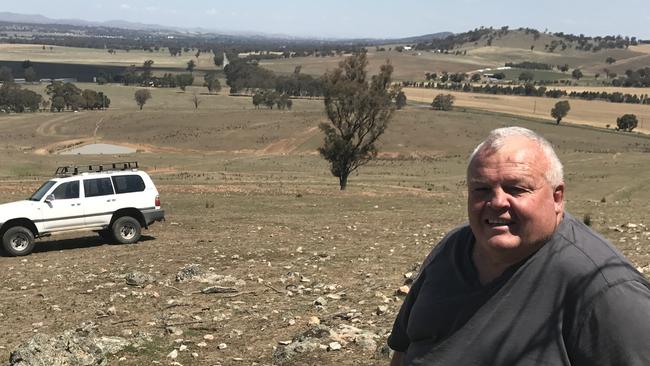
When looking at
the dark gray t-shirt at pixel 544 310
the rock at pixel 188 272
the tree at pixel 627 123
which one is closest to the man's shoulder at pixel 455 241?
the dark gray t-shirt at pixel 544 310

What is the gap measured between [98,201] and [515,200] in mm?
15565

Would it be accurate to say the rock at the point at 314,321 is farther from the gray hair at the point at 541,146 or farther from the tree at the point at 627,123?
the tree at the point at 627,123

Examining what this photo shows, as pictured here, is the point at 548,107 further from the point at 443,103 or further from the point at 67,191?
the point at 67,191

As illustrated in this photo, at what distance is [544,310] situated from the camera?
2.71m

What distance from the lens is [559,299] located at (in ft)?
8.79

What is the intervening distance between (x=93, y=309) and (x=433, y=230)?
940cm

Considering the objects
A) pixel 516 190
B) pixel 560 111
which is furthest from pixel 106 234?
pixel 560 111

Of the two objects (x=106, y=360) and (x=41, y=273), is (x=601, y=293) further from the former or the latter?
(x=41, y=273)

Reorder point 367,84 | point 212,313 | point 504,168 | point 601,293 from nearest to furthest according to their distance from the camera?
point 601,293 → point 504,168 → point 212,313 → point 367,84

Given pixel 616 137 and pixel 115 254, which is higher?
pixel 115 254

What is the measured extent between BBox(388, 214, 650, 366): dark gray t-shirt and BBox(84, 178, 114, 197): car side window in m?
15.1

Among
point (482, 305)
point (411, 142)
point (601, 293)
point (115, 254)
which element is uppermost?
point (601, 293)

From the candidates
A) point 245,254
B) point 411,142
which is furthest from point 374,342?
point 411,142

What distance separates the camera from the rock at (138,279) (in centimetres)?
1147
